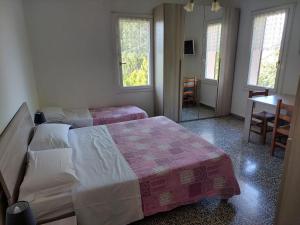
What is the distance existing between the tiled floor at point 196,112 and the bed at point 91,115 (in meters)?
1.28

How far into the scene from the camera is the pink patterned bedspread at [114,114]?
10.8ft

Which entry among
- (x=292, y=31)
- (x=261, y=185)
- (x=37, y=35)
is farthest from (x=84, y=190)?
(x=292, y=31)

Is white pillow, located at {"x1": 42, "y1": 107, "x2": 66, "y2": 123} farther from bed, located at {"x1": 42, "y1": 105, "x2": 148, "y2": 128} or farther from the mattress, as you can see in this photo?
the mattress

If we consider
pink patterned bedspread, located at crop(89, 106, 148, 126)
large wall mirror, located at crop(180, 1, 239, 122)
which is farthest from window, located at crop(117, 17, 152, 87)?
large wall mirror, located at crop(180, 1, 239, 122)

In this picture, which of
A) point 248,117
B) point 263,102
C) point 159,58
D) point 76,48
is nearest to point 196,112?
point 248,117

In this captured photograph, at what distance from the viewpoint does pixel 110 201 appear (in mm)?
1521

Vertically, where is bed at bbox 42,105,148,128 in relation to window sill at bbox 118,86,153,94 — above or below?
below

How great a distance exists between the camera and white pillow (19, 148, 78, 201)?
54.6 inches

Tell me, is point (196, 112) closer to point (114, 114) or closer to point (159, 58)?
→ point (159, 58)

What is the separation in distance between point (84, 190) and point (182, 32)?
11.0ft

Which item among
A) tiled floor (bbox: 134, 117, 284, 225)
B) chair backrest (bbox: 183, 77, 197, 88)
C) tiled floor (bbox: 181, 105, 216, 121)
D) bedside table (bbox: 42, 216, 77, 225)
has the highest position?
chair backrest (bbox: 183, 77, 197, 88)

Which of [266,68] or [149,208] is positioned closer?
[149,208]

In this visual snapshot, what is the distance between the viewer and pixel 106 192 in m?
1.50

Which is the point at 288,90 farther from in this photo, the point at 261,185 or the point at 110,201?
the point at 110,201
